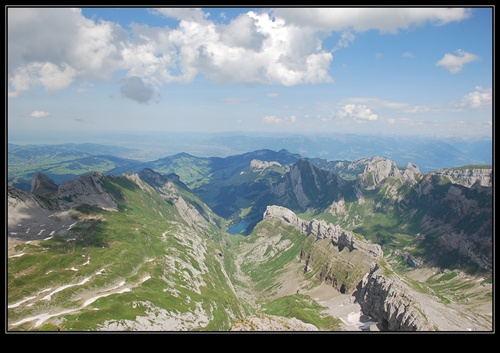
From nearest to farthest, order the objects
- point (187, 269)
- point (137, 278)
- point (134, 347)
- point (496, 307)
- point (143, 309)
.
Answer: point (134, 347) < point (496, 307) < point (143, 309) < point (137, 278) < point (187, 269)

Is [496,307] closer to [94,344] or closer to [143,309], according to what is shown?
[94,344]

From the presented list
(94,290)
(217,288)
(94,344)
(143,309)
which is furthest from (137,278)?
(94,344)

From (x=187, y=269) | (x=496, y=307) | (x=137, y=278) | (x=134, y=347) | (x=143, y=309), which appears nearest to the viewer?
(x=134, y=347)

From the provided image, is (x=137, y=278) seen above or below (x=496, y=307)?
below

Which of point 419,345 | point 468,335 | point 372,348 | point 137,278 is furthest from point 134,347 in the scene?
point 137,278

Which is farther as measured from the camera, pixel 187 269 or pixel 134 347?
pixel 187 269
